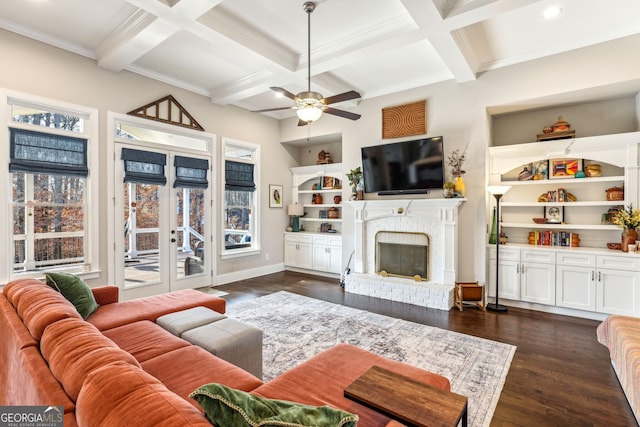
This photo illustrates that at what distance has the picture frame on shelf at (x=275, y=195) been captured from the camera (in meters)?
6.86

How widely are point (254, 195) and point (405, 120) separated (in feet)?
10.9

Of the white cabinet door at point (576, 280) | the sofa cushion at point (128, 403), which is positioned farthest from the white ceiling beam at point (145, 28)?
the white cabinet door at point (576, 280)

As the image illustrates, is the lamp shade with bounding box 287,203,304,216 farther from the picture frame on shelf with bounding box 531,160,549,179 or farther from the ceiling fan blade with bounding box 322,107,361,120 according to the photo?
the picture frame on shelf with bounding box 531,160,549,179

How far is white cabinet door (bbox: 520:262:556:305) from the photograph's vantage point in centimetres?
421

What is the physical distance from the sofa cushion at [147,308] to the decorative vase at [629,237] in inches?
193

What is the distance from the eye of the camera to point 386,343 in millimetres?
3326

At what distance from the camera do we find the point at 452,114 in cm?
489

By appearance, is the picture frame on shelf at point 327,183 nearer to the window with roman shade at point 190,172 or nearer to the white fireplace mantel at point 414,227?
the white fireplace mantel at point 414,227

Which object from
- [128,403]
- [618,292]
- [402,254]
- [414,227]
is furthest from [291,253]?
[128,403]

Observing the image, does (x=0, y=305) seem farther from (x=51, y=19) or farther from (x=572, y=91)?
(x=572, y=91)

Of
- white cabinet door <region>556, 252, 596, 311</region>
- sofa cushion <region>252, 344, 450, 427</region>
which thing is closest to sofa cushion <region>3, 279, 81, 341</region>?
sofa cushion <region>252, 344, 450, 427</region>

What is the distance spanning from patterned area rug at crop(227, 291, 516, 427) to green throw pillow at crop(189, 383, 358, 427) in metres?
1.72

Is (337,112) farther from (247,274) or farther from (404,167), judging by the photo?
(247,274)

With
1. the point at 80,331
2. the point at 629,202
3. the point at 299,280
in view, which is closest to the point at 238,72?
the point at 299,280
